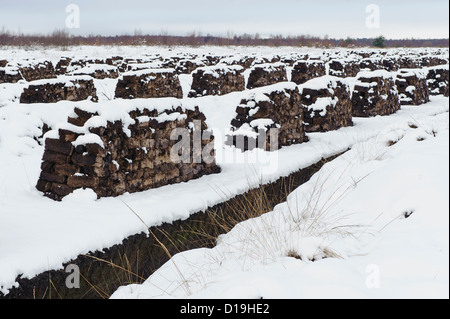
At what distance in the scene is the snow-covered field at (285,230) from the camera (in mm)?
3404

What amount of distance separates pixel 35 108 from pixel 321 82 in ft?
22.1

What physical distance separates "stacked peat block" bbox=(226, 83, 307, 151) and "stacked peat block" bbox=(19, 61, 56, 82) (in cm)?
1387

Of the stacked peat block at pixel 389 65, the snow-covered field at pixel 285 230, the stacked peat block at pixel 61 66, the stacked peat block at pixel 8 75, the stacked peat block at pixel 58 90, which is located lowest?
the snow-covered field at pixel 285 230

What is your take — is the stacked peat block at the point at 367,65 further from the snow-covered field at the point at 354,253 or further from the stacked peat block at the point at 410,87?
the snow-covered field at the point at 354,253

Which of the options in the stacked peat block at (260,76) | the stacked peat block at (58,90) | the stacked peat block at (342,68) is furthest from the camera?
the stacked peat block at (342,68)

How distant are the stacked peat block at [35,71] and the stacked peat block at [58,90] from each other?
864cm

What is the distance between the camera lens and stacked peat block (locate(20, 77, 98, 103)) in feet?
41.1

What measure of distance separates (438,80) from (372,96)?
28.7 ft

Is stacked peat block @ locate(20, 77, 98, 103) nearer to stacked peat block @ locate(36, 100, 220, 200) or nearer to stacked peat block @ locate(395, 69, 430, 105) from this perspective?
stacked peat block @ locate(36, 100, 220, 200)

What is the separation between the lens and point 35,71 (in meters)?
22.5

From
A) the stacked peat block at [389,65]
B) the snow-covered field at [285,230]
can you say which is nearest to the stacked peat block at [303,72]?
the stacked peat block at [389,65]

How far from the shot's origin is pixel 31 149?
9461 mm

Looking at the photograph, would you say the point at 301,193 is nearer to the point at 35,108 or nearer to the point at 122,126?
the point at 122,126

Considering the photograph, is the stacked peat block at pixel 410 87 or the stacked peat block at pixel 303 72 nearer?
the stacked peat block at pixel 410 87
